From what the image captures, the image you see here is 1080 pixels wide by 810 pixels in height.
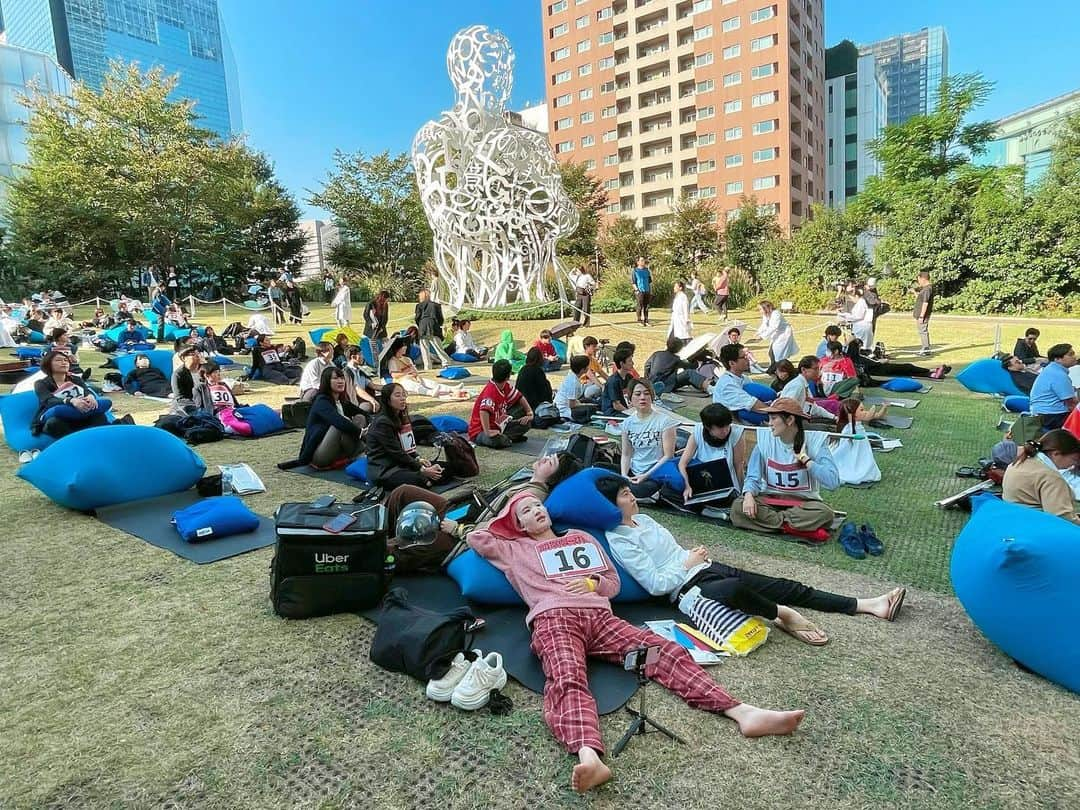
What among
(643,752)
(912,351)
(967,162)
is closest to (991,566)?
(643,752)

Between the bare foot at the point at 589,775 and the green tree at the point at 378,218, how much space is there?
4049cm

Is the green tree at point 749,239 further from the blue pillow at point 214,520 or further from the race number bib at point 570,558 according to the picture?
the race number bib at point 570,558

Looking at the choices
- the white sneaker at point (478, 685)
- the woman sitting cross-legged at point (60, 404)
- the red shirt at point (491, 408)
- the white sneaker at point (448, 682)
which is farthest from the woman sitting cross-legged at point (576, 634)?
the woman sitting cross-legged at point (60, 404)

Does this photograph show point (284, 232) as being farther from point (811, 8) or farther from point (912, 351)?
point (811, 8)

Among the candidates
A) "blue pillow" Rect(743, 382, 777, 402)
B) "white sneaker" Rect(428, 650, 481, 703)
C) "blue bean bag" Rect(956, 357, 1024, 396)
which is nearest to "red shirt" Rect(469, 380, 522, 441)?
"blue pillow" Rect(743, 382, 777, 402)

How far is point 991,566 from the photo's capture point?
3.36m

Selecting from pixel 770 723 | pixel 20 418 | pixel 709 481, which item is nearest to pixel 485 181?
pixel 20 418

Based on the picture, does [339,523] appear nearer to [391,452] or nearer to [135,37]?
[391,452]

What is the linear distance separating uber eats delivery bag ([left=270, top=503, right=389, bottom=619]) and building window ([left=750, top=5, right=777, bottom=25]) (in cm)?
5779

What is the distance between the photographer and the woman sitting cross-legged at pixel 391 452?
6.17 meters

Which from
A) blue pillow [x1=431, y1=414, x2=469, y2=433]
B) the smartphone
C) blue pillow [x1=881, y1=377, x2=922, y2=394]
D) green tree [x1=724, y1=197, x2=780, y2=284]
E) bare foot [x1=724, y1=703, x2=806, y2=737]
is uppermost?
green tree [x1=724, y1=197, x2=780, y2=284]

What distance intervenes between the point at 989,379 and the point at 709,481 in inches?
303

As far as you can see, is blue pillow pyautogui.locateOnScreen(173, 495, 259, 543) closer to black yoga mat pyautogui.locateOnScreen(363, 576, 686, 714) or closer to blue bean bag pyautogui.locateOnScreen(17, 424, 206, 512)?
blue bean bag pyautogui.locateOnScreen(17, 424, 206, 512)

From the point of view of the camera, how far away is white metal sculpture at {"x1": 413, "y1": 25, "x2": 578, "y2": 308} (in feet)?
67.4
